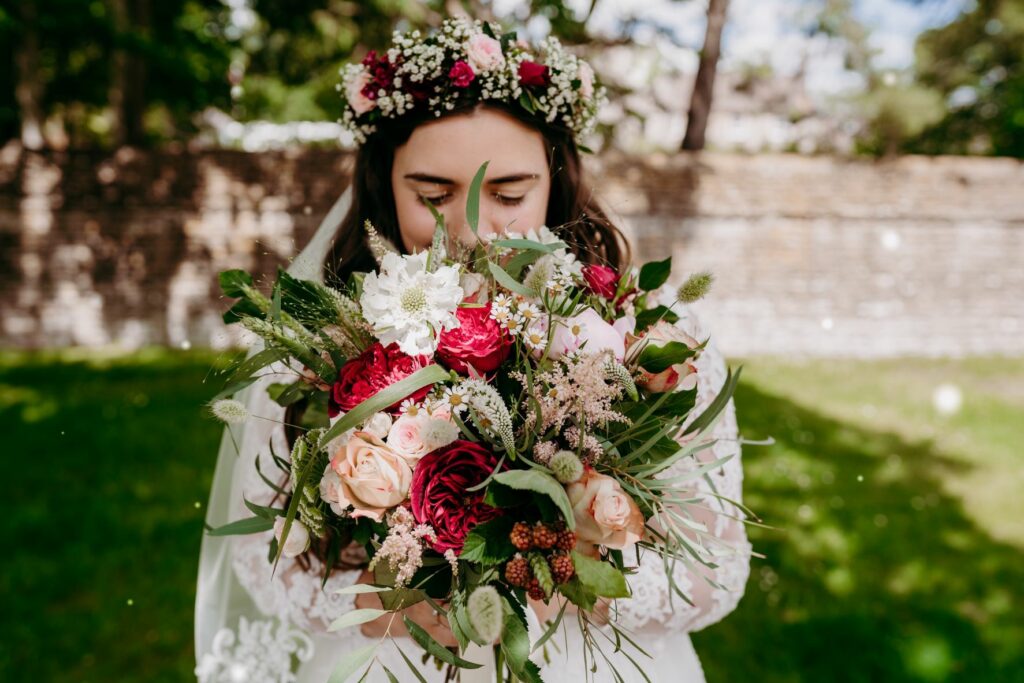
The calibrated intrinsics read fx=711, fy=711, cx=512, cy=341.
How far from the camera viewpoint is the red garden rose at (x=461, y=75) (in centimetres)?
162

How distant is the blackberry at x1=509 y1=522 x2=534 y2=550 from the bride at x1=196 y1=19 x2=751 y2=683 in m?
0.51

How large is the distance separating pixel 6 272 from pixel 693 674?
9.08 meters

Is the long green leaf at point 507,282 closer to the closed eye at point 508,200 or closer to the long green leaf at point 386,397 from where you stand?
the long green leaf at point 386,397

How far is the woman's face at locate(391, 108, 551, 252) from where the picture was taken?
1.63 metres

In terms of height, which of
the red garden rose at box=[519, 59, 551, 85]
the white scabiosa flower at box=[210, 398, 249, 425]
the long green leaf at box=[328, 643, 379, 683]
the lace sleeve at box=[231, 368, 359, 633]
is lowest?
the lace sleeve at box=[231, 368, 359, 633]

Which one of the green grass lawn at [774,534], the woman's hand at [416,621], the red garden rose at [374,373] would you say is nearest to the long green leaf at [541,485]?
the red garden rose at [374,373]

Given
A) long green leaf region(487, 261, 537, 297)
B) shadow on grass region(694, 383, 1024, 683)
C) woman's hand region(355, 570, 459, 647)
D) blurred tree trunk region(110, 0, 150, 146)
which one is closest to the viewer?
long green leaf region(487, 261, 537, 297)

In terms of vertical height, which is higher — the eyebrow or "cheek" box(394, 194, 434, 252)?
the eyebrow

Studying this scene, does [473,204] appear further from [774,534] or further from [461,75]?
[774,534]

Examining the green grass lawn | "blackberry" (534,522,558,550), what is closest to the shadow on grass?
the green grass lawn

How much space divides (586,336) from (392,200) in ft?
2.97

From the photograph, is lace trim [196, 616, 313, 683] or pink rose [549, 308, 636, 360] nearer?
pink rose [549, 308, 636, 360]

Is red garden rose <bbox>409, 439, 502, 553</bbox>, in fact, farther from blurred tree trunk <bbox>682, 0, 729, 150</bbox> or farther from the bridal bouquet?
blurred tree trunk <bbox>682, 0, 729, 150</bbox>

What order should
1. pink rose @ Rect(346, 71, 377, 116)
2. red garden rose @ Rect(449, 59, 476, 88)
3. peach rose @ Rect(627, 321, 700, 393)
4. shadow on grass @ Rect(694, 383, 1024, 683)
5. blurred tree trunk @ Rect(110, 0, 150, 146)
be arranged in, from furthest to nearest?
blurred tree trunk @ Rect(110, 0, 150, 146), shadow on grass @ Rect(694, 383, 1024, 683), pink rose @ Rect(346, 71, 377, 116), red garden rose @ Rect(449, 59, 476, 88), peach rose @ Rect(627, 321, 700, 393)
